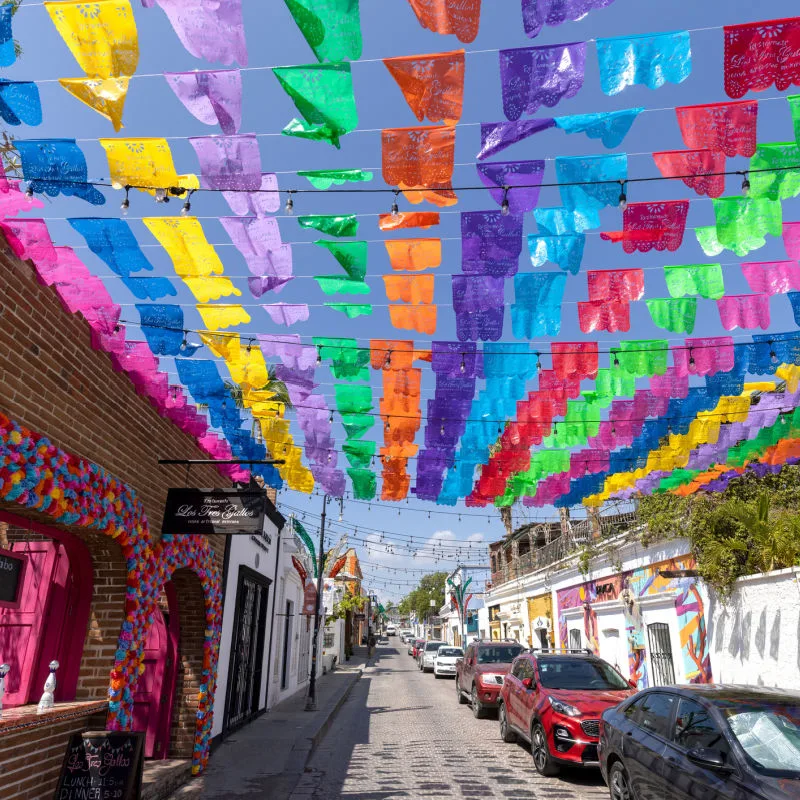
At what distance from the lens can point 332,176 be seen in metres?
5.43

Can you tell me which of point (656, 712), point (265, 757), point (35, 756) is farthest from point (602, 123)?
point (265, 757)

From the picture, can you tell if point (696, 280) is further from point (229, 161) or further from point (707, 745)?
point (229, 161)

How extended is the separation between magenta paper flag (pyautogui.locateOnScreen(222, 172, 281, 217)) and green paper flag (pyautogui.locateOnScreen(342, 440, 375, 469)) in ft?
20.0

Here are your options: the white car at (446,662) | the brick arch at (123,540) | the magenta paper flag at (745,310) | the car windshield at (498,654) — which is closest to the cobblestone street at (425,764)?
the car windshield at (498,654)

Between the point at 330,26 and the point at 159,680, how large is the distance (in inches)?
340

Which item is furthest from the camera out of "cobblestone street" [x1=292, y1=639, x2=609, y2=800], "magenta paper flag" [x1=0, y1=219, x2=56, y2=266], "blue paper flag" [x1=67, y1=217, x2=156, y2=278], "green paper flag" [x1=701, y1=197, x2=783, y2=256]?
"cobblestone street" [x1=292, y1=639, x2=609, y2=800]

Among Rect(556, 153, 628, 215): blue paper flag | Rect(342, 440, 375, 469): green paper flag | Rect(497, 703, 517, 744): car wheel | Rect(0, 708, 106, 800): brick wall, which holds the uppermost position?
Rect(556, 153, 628, 215): blue paper flag

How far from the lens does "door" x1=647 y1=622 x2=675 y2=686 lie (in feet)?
40.7

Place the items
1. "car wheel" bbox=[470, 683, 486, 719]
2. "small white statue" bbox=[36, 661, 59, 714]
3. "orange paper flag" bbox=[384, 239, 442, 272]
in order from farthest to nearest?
1. "car wheel" bbox=[470, 683, 486, 719]
2. "orange paper flag" bbox=[384, 239, 442, 272]
3. "small white statue" bbox=[36, 661, 59, 714]

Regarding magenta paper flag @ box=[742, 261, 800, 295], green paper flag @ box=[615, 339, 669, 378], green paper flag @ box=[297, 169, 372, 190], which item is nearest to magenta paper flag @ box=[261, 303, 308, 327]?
green paper flag @ box=[297, 169, 372, 190]

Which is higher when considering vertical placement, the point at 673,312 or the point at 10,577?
the point at 673,312

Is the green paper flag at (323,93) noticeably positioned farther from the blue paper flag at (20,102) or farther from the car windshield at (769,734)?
the car windshield at (769,734)

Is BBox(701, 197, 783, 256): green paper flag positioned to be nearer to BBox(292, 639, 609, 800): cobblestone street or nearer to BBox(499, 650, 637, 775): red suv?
BBox(499, 650, 637, 775): red suv

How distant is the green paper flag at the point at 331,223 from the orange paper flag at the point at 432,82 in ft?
5.03
